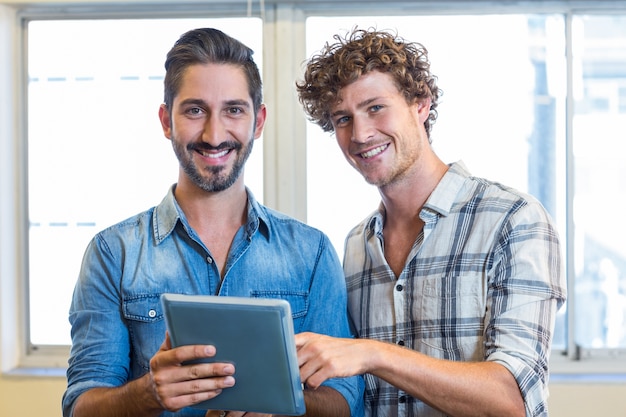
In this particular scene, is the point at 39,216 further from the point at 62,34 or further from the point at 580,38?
the point at 580,38

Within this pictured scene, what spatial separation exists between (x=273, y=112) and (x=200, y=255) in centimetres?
143

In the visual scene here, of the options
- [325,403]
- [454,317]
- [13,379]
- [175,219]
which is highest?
[175,219]

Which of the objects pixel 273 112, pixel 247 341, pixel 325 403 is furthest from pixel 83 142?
pixel 247 341

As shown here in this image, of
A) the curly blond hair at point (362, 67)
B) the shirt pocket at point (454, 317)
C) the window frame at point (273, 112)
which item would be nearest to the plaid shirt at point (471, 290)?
the shirt pocket at point (454, 317)

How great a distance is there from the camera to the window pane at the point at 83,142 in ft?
10.4

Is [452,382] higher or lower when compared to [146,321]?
lower

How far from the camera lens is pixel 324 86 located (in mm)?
1847

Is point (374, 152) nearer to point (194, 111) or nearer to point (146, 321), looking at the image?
point (194, 111)

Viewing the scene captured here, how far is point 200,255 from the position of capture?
165cm

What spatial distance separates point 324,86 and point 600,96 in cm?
165

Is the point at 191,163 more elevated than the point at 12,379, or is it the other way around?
the point at 191,163

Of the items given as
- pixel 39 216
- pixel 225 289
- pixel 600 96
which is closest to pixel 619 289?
pixel 600 96

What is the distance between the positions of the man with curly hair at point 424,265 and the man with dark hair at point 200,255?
6.1 inches

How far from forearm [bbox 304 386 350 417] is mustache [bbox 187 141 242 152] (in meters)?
0.52
